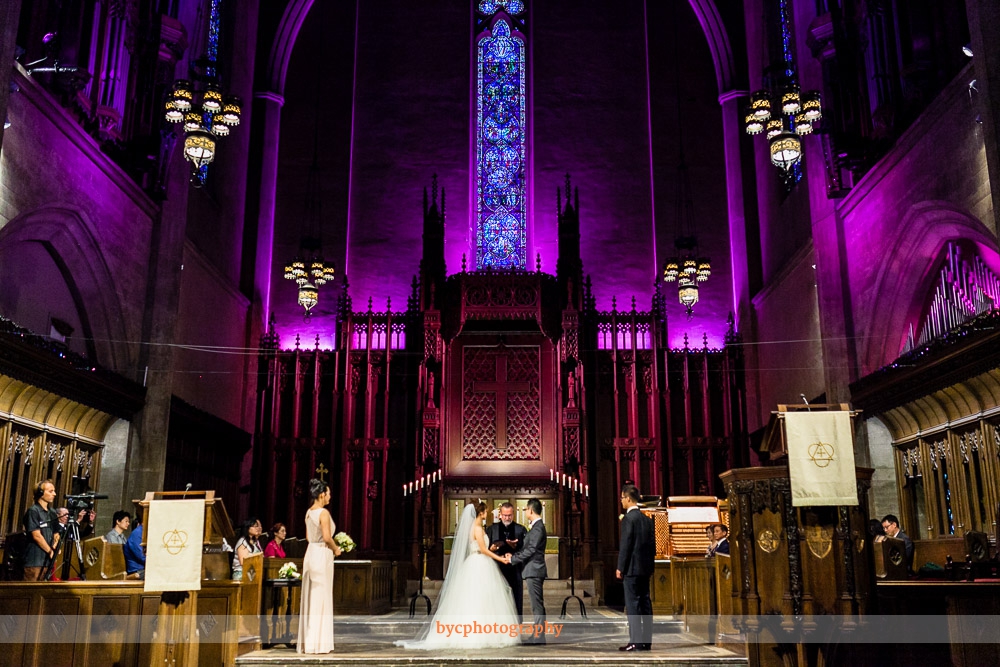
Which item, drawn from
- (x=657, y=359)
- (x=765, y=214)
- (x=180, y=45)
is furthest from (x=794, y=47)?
(x=180, y=45)

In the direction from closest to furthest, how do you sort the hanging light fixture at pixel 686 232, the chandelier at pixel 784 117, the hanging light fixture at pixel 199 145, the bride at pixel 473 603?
the bride at pixel 473 603, the hanging light fixture at pixel 199 145, the chandelier at pixel 784 117, the hanging light fixture at pixel 686 232

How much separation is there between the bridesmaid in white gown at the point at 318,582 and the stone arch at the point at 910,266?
774 cm

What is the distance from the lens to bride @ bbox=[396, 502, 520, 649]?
8.32 metres

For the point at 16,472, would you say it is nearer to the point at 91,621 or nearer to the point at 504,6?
the point at 91,621

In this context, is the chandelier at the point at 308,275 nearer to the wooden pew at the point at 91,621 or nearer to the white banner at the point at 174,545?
the wooden pew at the point at 91,621

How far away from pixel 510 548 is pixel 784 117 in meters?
7.31

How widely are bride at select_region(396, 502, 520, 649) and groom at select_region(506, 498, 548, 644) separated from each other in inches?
8.2

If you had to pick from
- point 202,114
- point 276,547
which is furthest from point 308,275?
point 276,547

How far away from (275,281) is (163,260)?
5186 mm

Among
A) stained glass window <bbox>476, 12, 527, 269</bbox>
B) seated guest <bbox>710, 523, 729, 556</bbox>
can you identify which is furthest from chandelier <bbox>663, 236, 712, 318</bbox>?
seated guest <bbox>710, 523, 729, 556</bbox>

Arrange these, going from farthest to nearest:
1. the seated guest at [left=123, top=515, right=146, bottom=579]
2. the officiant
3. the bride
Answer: the seated guest at [left=123, top=515, right=146, bottom=579] → the officiant → the bride

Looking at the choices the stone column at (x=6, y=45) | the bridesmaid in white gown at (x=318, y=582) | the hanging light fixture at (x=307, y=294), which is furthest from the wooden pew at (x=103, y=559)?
the hanging light fixture at (x=307, y=294)

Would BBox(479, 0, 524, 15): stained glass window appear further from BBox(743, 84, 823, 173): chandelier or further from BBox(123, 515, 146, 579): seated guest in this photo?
BBox(123, 515, 146, 579): seated guest

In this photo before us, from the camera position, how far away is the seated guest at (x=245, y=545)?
342 inches
